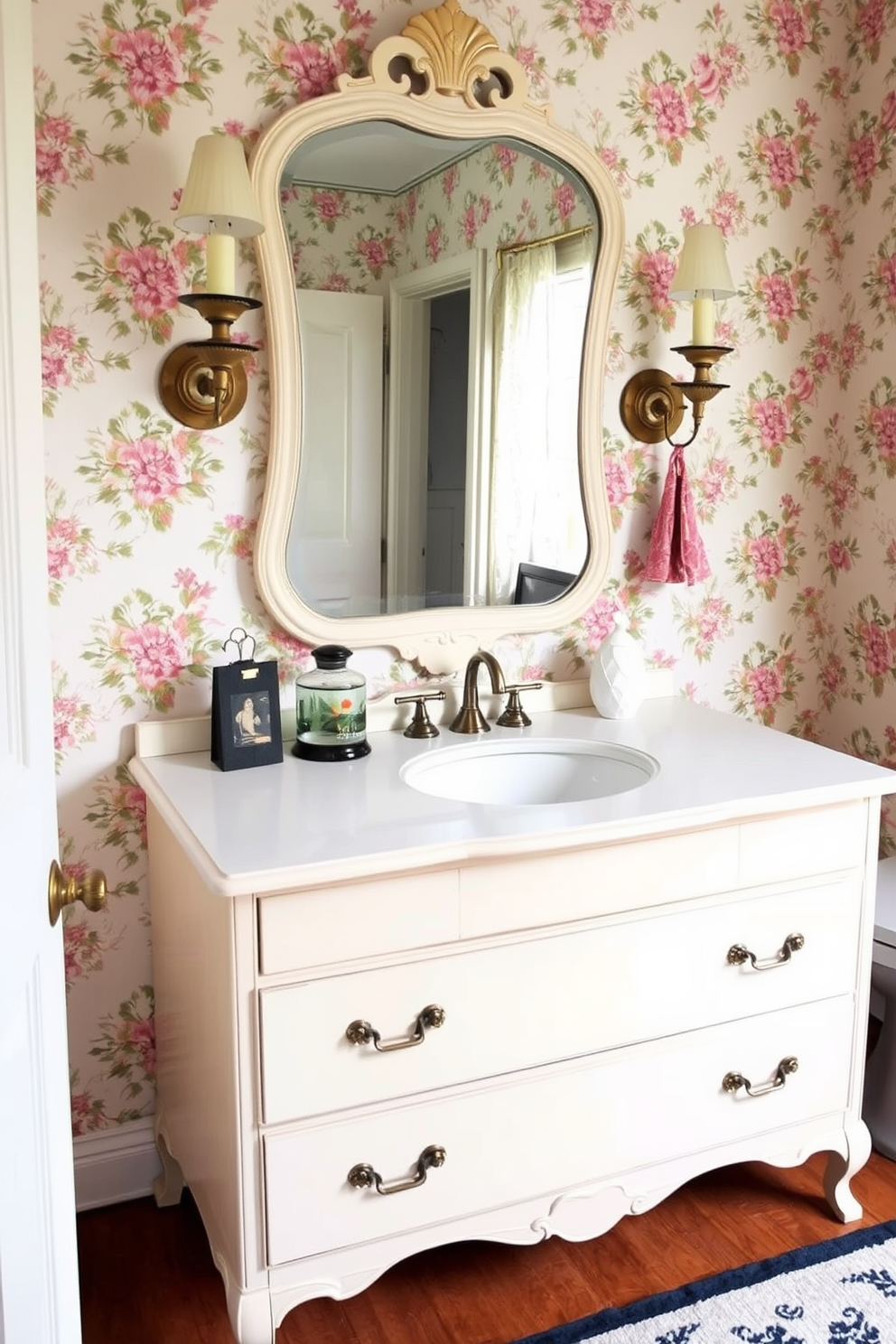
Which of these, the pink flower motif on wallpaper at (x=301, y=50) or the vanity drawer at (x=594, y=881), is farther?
the pink flower motif on wallpaper at (x=301, y=50)

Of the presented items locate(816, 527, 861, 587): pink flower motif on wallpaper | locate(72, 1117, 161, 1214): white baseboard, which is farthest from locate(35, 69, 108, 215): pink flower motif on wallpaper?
locate(816, 527, 861, 587): pink flower motif on wallpaper

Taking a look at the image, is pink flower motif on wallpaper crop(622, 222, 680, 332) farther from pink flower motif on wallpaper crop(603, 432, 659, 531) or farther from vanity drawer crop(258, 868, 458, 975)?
vanity drawer crop(258, 868, 458, 975)

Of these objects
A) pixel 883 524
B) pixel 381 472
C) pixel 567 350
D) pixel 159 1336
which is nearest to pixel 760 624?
pixel 883 524

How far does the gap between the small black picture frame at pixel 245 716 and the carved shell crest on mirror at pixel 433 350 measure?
0.50 ft

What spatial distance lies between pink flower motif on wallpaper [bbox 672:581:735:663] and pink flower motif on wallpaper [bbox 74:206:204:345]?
1.14 meters

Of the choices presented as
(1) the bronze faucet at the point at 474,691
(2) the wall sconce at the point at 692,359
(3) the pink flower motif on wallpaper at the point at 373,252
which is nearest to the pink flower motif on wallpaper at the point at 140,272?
(3) the pink flower motif on wallpaper at the point at 373,252

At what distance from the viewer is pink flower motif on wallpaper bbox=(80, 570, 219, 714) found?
1.94 metres

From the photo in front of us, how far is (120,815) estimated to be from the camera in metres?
2.00

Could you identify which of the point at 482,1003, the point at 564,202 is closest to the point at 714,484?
the point at 564,202

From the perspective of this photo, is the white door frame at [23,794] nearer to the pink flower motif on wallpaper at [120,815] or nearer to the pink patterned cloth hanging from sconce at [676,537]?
the pink flower motif on wallpaper at [120,815]

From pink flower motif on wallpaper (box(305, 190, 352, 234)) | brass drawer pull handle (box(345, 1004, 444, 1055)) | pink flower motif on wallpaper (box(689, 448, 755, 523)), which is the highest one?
pink flower motif on wallpaper (box(305, 190, 352, 234))

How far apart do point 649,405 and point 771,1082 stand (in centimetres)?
125

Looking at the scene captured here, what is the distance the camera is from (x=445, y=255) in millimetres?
2014

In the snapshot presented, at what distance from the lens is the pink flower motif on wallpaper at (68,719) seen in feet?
6.28
